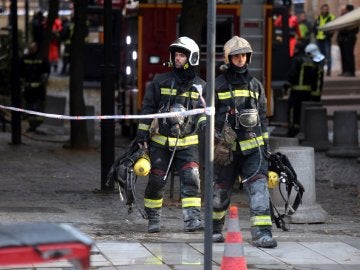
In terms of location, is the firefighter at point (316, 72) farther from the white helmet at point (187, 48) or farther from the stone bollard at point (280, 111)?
the white helmet at point (187, 48)

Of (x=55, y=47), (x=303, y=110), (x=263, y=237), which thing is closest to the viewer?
(x=263, y=237)

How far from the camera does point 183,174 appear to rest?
10500mm

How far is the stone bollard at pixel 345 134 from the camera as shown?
18.9m

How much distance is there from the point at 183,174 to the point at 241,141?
0.78 metres

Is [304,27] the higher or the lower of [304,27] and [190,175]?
the higher

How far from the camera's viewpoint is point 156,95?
10.5 metres

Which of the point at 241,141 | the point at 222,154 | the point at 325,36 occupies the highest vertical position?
the point at 325,36

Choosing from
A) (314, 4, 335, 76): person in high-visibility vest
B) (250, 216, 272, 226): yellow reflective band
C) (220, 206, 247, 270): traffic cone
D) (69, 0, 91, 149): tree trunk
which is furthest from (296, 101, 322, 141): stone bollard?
(220, 206, 247, 270): traffic cone

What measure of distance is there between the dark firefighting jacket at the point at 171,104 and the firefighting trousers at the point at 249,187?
1.70 ft

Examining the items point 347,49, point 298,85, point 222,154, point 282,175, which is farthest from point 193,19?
point 347,49

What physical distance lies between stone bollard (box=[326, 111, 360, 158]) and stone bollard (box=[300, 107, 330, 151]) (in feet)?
1.47

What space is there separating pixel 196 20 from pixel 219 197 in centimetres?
359

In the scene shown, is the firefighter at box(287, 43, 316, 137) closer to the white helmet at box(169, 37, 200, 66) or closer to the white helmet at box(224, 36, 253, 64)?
the white helmet at box(169, 37, 200, 66)

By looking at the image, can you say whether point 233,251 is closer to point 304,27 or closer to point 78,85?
point 78,85
